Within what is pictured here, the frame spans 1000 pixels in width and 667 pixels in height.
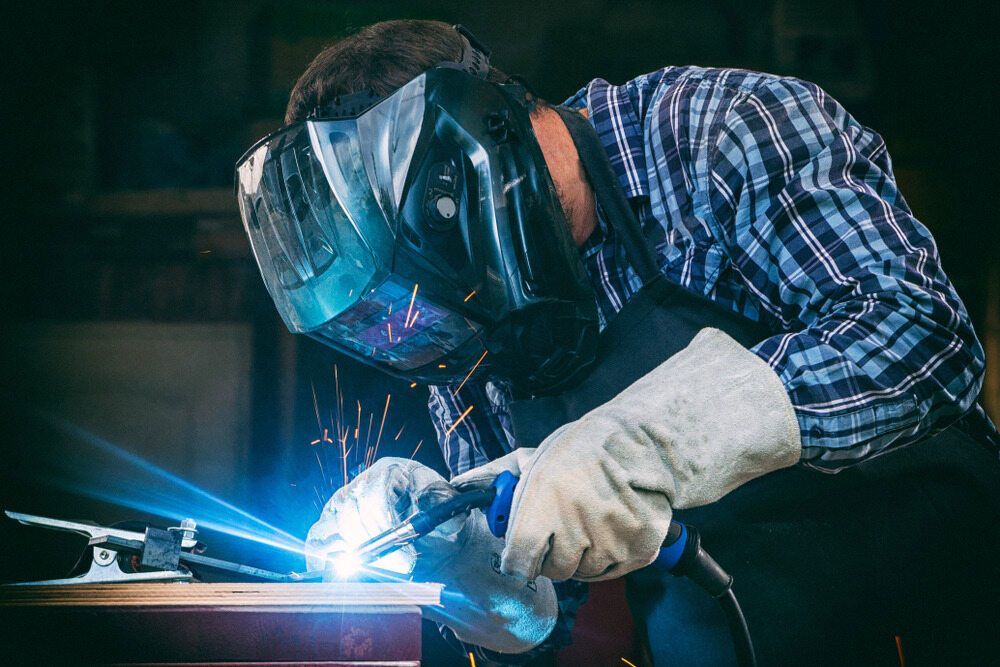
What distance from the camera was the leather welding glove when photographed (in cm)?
104

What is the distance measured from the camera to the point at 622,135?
1.53 metres

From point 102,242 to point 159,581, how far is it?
1.64 m

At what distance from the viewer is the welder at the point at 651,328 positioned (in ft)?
3.53

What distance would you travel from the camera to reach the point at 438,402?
200cm

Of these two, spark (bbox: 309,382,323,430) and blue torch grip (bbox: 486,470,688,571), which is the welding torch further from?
spark (bbox: 309,382,323,430)

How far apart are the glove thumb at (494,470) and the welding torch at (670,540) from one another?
11cm

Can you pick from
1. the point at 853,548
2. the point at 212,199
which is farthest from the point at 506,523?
the point at 212,199

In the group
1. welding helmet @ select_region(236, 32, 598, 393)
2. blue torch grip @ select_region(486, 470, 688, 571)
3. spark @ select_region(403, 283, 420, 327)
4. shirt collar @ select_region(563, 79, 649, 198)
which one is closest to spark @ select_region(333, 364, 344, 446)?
welding helmet @ select_region(236, 32, 598, 393)

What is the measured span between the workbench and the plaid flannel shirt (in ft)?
2.13

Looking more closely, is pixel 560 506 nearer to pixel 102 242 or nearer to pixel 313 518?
pixel 313 518

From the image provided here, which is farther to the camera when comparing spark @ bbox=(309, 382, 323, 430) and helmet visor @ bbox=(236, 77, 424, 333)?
spark @ bbox=(309, 382, 323, 430)

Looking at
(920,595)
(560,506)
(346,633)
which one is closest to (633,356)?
(560,506)

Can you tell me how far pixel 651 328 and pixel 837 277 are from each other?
1.20 feet

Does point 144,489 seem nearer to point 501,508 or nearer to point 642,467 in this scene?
point 501,508
